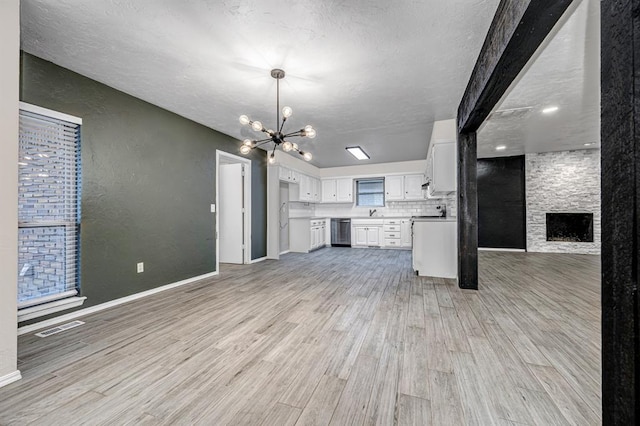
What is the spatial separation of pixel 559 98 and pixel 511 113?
1.97 ft

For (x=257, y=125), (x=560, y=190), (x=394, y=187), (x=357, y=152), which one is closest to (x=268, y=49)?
(x=257, y=125)

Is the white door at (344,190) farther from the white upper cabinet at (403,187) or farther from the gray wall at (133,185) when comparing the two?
the gray wall at (133,185)

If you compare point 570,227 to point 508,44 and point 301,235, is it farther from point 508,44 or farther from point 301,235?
point 508,44

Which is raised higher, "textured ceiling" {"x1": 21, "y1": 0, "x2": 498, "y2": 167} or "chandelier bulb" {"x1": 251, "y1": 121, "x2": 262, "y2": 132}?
"textured ceiling" {"x1": 21, "y1": 0, "x2": 498, "y2": 167}

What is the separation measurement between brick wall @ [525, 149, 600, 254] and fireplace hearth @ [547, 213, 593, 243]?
0.26 feet

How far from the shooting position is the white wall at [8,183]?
5.55 feet

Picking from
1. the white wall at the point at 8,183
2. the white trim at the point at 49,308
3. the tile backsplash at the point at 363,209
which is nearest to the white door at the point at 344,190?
the tile backsplash at the point at 363,209

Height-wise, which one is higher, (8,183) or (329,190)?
(329,190)

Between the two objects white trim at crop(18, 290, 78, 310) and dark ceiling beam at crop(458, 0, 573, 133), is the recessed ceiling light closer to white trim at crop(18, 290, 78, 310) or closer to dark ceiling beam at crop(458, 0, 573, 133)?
dark ceiling beam at crop(458, 0, 573, 133)

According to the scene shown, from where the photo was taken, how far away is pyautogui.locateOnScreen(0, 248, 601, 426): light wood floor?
1.44 meters

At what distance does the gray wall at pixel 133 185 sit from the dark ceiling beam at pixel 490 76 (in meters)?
3.87

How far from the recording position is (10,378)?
170cm

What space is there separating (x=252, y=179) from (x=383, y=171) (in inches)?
160

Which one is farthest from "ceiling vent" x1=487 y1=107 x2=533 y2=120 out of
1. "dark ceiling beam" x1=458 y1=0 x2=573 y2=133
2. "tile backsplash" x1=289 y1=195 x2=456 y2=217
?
"tile backsplash" x1=289 y1=195 x2=456 y2=217
